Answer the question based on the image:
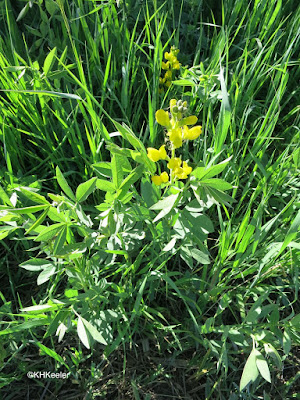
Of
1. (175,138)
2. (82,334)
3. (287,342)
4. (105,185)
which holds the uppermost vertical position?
(175,138)

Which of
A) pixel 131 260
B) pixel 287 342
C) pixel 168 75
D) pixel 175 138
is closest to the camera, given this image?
pixel 175 138

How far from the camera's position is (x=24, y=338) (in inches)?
54.4

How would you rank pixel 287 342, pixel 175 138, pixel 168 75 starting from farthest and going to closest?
pixel 168 75
pixel 287 342
pixel 175 138

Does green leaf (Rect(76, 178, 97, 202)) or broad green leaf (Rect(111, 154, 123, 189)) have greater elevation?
broad green leaf (Rect(111, 154, 123, 189))

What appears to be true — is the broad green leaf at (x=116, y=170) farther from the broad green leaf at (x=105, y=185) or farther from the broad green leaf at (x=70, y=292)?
the broad green leaf at (x=70, y=292)

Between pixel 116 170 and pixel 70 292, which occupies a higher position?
pixel 116 170

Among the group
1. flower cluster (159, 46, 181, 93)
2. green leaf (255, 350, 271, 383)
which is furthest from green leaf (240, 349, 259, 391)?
flower cluster (159, 46, 181, 93)

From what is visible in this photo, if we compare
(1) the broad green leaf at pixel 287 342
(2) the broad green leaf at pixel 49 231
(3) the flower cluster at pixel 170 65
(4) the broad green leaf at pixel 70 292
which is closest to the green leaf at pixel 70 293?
(4) the broad green leaf at pixel 70 292

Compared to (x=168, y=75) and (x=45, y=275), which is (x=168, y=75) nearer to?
(x=168, y=75)

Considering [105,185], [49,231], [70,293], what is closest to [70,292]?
[70,293]

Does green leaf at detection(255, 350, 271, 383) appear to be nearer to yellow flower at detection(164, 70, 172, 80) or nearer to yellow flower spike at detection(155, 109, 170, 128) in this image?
yellow flower spike at detection(155, 109, 170, 128)

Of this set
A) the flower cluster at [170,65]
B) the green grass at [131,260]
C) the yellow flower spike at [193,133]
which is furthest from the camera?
the flower cluster at [170,65]

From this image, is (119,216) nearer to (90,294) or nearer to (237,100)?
(90,294)

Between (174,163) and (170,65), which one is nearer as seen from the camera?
(174,163)
